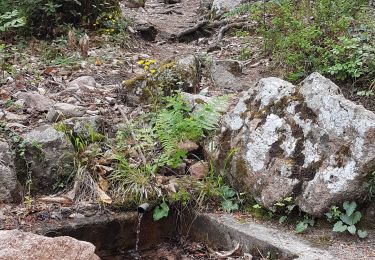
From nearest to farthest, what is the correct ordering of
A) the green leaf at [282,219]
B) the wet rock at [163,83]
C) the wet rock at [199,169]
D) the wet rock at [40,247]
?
the wet rock at [40,247] < the green leaf at [282,219] < the wet rock at [199,169] < the wet rock at [163,83]

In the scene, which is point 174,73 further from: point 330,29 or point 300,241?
point 300,241

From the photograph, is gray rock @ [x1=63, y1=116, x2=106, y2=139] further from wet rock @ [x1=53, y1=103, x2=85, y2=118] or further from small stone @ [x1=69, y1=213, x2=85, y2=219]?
small stone @ [x1=69, y1=213, x2=85, y2=219]

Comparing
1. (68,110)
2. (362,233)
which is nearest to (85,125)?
(68,110)

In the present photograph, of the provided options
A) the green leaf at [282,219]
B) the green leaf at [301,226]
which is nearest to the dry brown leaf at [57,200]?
the green leaf at [282,219]

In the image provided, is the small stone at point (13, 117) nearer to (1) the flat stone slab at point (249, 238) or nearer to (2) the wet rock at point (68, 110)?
(2) the wet rock at point (68, 110)

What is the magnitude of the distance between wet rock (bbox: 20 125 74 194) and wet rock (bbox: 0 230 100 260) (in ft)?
4.30

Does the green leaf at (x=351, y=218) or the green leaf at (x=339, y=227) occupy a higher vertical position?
the green leaf at (x=351, y=218)

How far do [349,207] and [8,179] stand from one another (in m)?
2.95

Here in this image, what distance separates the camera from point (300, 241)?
3.76 m

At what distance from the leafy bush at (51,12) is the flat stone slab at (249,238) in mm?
4501

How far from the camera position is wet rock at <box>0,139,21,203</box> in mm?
4230

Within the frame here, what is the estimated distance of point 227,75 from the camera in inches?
250

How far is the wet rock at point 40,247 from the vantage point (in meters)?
3.12

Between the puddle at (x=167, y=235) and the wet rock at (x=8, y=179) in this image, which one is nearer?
Answer: the puddle at (x=167, y=235)
